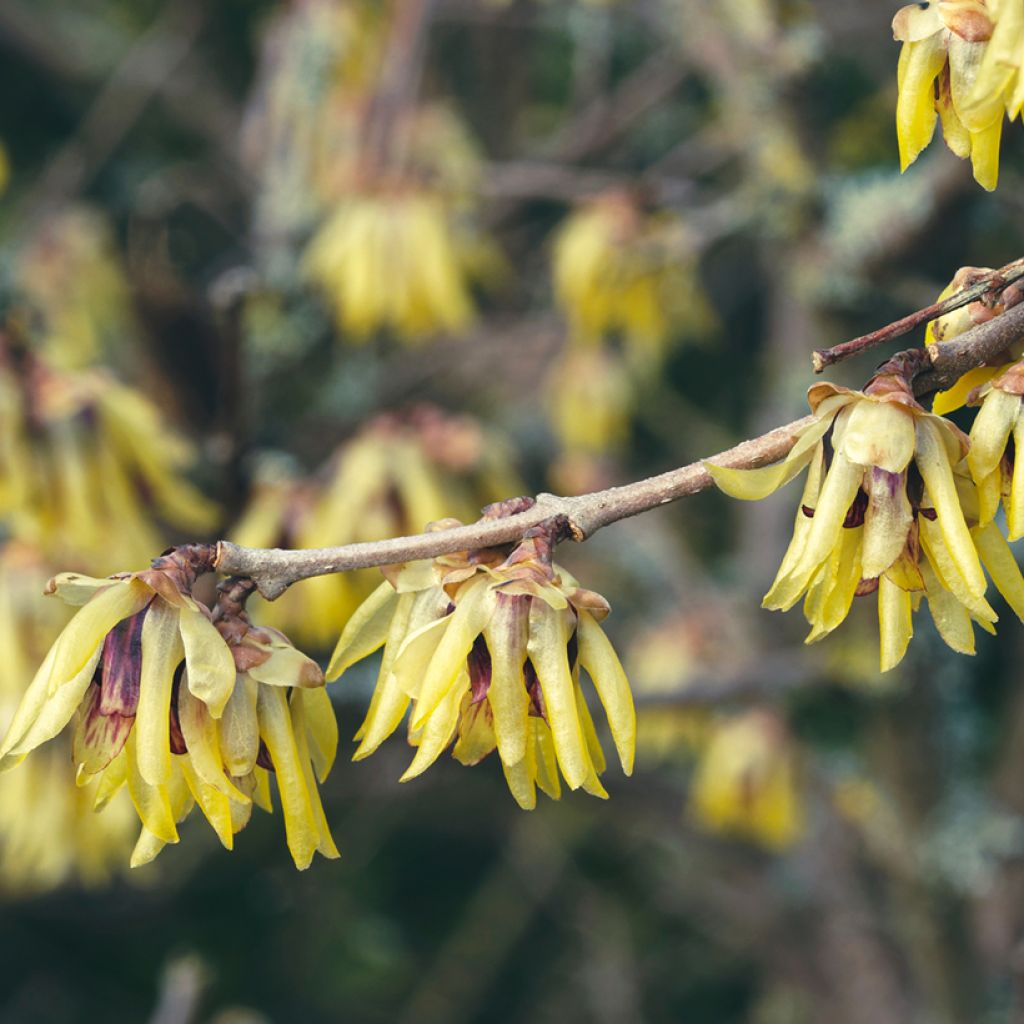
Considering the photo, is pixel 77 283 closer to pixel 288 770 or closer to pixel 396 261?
pixel 396 261

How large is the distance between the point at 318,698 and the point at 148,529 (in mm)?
1016

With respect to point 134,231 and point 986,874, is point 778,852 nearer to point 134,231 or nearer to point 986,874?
point 986,874

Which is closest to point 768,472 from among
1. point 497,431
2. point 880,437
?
point 880,437

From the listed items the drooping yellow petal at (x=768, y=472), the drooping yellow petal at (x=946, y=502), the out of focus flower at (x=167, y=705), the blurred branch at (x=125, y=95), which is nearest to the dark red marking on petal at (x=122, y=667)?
the out of focus flower at (x=167, y=705)

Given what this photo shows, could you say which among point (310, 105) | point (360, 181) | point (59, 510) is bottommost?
point (59, 510)

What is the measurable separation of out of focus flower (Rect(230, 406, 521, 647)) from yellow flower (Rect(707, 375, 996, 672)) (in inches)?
40.2

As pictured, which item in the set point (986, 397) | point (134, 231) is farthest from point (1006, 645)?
point (986, 397)

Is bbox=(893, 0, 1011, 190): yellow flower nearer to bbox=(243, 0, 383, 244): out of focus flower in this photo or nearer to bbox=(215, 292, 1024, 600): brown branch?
bbox=(215, 292, 1024, 600): brown branch

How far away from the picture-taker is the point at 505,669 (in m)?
0.84

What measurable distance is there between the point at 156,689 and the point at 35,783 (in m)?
1.13

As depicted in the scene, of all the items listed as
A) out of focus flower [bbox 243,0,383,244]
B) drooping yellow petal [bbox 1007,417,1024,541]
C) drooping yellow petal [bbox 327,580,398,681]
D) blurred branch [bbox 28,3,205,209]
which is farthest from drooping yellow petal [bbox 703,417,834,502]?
blurred branch [bbox 28,3,205,209]

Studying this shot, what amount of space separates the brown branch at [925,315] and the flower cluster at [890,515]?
20 mm

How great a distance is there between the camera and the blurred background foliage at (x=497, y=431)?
197cm

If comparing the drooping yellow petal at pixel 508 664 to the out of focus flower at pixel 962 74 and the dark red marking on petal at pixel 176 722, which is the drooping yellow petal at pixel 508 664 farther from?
the out of focus flower at pixel 962 74
